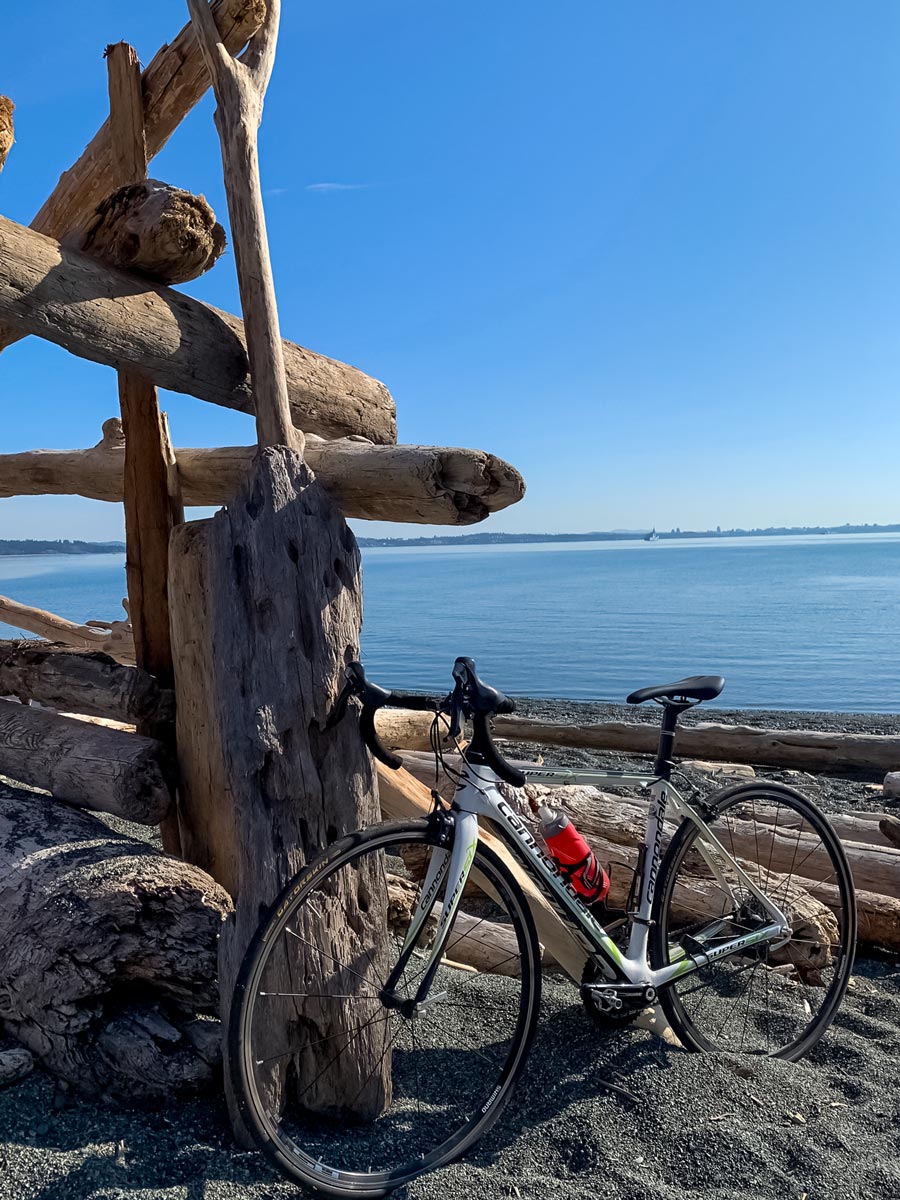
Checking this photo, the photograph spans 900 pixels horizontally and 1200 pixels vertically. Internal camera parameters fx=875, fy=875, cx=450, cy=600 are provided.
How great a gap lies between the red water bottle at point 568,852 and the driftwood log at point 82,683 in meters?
1.69

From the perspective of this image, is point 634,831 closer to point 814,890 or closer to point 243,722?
point 814,890

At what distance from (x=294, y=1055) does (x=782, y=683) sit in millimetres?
19350

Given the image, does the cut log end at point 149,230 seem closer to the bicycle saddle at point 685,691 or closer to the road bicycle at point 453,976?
the road bicycle at point 453,976

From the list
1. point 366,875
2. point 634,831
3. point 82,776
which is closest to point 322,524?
point 366,875

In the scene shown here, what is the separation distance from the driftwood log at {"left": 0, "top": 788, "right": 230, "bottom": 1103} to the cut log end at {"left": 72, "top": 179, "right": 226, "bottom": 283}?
2.31 meters

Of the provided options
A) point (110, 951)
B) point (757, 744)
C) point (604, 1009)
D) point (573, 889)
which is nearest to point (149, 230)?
point (110, 951)

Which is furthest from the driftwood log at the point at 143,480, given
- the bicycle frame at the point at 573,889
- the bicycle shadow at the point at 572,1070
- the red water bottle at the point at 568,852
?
the bicycle shadow at the point at 572,1070

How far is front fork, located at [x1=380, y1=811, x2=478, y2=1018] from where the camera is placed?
9.13ft

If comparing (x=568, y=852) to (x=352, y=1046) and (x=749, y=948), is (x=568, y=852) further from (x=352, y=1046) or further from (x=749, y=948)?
(x=749, y=948)

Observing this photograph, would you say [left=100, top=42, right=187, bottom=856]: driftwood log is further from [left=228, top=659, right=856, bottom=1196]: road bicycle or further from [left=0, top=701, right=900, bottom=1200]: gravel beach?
[left=0, top=701, right=900, bottom=1200]: gravel beach

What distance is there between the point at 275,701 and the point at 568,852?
1.27 metres

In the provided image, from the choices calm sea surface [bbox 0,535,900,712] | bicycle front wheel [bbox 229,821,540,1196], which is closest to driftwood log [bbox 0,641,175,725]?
bicycle front wheel [bbox 229,821,540,1196]

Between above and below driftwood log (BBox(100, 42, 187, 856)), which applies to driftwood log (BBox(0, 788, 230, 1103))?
below

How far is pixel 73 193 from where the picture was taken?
15.7 ft
